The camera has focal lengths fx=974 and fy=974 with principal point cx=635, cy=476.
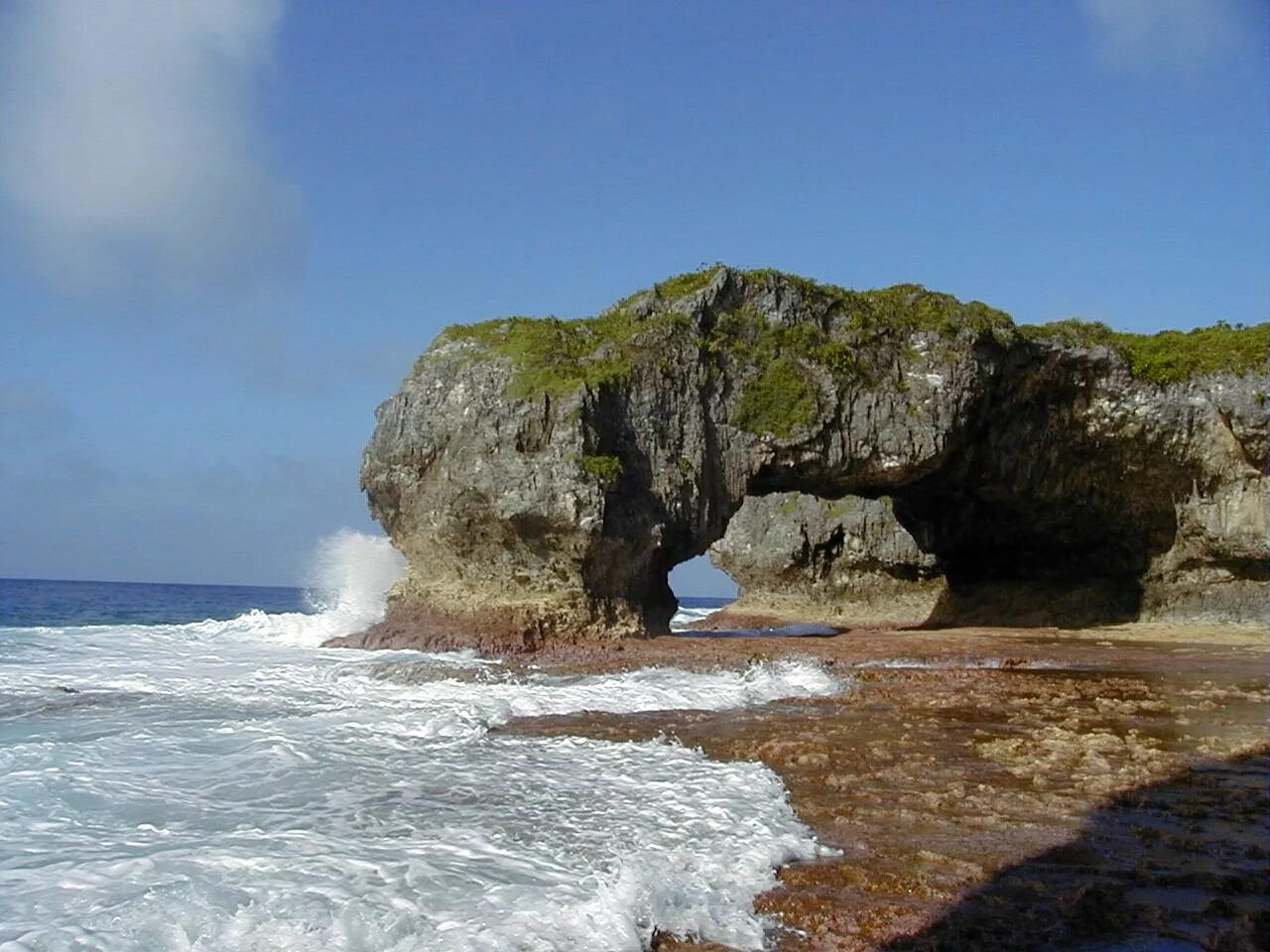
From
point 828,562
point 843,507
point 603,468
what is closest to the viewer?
point 603,468

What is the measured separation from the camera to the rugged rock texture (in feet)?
117

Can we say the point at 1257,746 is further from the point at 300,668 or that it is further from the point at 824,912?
the point at 300,668

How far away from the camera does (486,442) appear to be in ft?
65.4

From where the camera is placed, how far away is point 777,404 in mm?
22391

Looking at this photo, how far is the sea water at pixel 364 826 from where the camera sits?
14.6 ft

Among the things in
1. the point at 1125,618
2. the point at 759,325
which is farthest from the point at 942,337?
the point at 1125,618

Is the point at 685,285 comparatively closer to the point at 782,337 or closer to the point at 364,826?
the point at 782,337

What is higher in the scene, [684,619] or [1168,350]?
[1168,350]

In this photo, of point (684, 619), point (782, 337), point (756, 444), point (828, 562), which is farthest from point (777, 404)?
point (684, 619)

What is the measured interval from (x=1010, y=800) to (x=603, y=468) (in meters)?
13.2

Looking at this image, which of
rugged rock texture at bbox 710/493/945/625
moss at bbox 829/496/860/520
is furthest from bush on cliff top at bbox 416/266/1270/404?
moss at bbox 829/496/860/520

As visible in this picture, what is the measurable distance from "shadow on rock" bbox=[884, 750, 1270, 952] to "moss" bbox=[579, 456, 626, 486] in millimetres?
13398

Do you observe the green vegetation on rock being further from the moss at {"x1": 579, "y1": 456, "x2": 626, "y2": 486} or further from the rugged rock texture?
the rugged rock texture

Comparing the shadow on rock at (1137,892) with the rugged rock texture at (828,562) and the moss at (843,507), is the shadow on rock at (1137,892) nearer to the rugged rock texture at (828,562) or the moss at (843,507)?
the rugged rock texture at (828,562)
